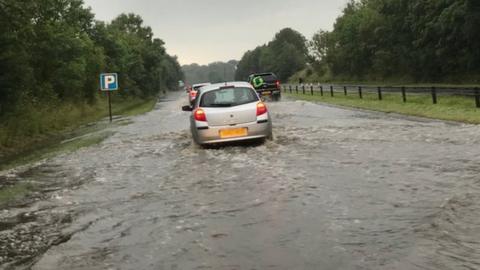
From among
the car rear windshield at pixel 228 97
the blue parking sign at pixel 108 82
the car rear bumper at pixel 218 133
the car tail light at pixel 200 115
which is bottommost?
the car rear bumper at pixel 218 133

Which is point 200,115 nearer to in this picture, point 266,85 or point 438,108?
point 438,108

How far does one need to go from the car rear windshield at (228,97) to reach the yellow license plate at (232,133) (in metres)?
0.64

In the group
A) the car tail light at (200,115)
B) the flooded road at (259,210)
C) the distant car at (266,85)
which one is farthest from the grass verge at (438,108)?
the distant car at (266,85)

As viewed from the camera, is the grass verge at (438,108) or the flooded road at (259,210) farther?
the grass verge at (438,108)

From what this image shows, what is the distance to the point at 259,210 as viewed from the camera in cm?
696

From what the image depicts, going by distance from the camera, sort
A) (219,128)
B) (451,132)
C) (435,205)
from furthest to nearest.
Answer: (451,132)
(219,128)
(435,205)

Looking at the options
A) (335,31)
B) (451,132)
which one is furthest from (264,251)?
(335,31)

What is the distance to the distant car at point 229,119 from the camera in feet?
41.8

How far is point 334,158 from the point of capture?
1093 centimetres

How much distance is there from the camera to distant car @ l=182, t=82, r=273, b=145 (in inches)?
502

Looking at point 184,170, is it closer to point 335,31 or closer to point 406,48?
point 406,48

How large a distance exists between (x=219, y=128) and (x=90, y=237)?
22.4 ft

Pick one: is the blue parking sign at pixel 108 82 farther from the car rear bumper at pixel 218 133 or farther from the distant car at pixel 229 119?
the car rear bumper at pixel 218 133

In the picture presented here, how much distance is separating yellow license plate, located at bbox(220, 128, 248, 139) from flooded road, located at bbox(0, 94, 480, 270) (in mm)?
337
